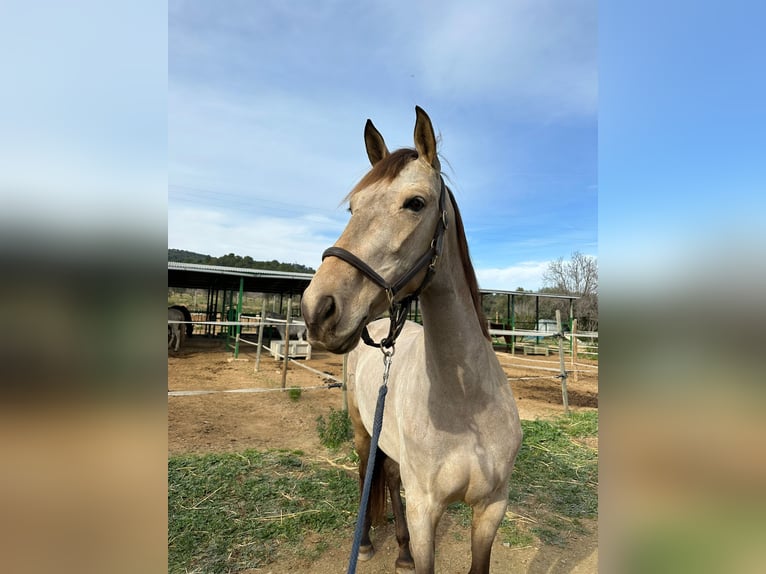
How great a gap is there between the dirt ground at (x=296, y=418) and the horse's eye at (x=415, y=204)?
290 centimetres

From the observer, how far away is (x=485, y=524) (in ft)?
6.21

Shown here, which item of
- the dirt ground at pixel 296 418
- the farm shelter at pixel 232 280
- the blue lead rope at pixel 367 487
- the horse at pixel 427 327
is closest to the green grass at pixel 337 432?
the dirt ground at pixel 296 418

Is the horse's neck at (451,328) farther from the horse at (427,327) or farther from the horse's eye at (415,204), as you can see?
the horse's eye at (415,204)

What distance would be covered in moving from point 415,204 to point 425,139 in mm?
322

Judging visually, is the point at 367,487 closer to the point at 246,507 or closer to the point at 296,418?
the point at 246,507

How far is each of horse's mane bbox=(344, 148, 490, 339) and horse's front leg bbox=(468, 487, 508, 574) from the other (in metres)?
0.82

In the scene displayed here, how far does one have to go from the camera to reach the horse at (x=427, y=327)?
128 centimetres

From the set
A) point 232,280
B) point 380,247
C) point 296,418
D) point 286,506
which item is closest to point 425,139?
point 380,247

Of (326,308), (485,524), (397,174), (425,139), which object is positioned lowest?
(485,524)
